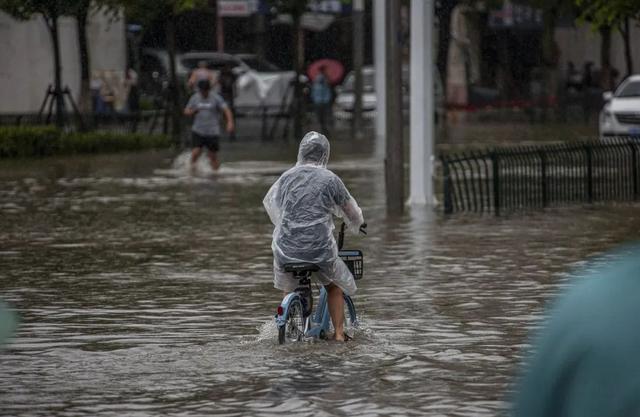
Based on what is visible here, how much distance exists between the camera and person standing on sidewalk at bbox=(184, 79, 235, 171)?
29.0m

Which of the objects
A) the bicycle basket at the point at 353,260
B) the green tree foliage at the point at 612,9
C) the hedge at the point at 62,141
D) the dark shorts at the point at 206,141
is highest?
the green tree foliage at the point at 612,9

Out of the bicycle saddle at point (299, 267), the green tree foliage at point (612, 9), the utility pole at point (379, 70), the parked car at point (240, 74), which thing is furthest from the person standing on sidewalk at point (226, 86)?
the bicycle saddle at point (299, 267)

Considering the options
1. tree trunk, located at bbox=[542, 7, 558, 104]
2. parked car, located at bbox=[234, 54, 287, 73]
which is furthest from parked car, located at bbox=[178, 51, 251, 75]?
tree trunk, located at bbox=[542, 7, 558, 104]

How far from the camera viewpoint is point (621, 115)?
35094 mm

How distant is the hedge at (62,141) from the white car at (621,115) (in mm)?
9879

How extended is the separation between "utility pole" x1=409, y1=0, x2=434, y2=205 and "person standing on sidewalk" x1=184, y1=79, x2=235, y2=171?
8096 millimetres

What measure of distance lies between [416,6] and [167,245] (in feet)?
18.1

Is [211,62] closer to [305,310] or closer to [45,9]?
[45,9]

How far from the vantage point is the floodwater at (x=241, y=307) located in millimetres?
8406

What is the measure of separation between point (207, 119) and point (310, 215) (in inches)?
768

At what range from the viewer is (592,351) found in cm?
249

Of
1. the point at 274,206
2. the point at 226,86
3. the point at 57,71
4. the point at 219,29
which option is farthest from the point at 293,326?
the point at 219,29

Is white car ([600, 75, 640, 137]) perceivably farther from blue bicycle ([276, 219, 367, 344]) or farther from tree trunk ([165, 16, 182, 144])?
blue bicycle ([276, 219, 367, 344])

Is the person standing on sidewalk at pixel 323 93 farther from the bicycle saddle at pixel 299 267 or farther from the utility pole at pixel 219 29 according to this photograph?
the bicycle saddle at pixel 299 267
